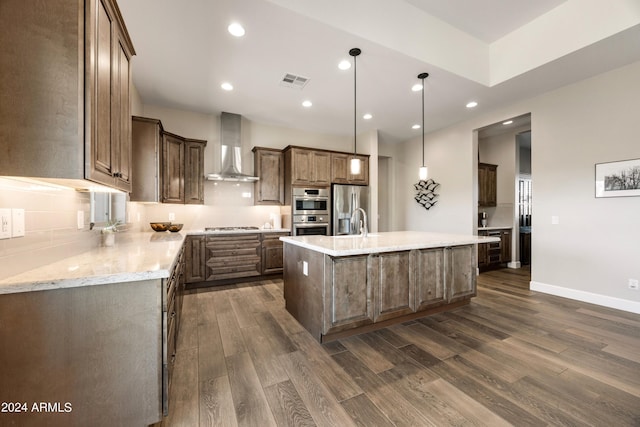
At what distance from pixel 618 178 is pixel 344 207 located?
3769 millimetres

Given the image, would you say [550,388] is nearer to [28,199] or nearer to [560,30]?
[28,199]

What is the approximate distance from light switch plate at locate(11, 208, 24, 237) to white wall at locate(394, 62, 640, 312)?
551 centimetres

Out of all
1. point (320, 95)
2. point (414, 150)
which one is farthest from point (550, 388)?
point (414, 150)

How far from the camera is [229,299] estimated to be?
3.51m

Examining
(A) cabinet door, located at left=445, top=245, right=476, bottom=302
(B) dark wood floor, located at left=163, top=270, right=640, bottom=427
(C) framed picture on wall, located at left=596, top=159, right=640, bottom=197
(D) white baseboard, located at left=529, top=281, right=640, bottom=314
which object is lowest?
(B) dark wood floor, located at left=163, top=270, right=640, bottom=427

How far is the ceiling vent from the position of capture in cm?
333

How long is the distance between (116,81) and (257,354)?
2.27 metres

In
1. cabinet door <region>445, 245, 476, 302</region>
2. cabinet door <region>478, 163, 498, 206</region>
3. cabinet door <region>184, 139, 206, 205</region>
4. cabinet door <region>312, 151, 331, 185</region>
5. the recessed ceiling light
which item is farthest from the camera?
cabinet door <region>478, 163, 498, 206</region>

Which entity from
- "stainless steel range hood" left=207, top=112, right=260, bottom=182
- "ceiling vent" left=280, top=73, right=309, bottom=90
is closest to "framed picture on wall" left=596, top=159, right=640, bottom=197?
"ceiling vent" left=280, top=73, right=309, bottom=90

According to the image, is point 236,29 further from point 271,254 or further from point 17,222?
point 271,254

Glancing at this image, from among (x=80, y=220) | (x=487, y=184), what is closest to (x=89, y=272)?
(x=80, y=220)

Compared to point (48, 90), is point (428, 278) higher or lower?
lower

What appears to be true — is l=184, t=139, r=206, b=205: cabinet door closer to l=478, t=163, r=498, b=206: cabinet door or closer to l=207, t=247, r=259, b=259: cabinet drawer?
l=207, t=247, r=259, b=259: cabinet drawer

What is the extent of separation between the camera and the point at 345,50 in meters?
2.72
